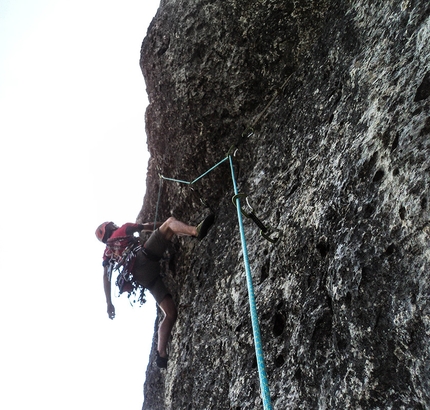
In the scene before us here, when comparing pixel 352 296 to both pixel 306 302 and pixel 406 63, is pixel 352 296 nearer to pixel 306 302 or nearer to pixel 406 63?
pixel 306 302

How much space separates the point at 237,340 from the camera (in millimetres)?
3971

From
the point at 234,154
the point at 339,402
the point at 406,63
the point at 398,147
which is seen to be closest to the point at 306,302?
the point at 339,402

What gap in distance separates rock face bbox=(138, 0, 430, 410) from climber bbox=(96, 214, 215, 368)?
7.7 inches

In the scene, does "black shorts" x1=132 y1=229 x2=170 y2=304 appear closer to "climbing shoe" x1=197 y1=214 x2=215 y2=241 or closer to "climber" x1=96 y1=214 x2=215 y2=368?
"climber" x1=96 y1=214 x2=215 y2=368

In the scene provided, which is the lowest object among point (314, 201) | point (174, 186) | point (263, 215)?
point (314, 201)

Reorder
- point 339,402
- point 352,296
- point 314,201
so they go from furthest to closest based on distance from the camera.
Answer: point 314,201 < point 352,296 < point 339,402

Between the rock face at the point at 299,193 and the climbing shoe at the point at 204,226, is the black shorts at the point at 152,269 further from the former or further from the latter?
the climbing shoe at the point at 204,226

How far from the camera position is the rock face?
266 cm

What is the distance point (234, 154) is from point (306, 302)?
2.45 m

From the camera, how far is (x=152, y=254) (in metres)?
5.95

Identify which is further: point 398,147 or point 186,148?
point 186,148

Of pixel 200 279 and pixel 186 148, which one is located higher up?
pixel 186 148

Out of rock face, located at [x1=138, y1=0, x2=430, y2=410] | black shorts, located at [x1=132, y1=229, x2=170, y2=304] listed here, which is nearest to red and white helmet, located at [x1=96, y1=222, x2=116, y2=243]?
rock face, located at [x1=138, y1=0, x2=430, y2=410]

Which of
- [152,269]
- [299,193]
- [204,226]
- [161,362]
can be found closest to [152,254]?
[152,269]
